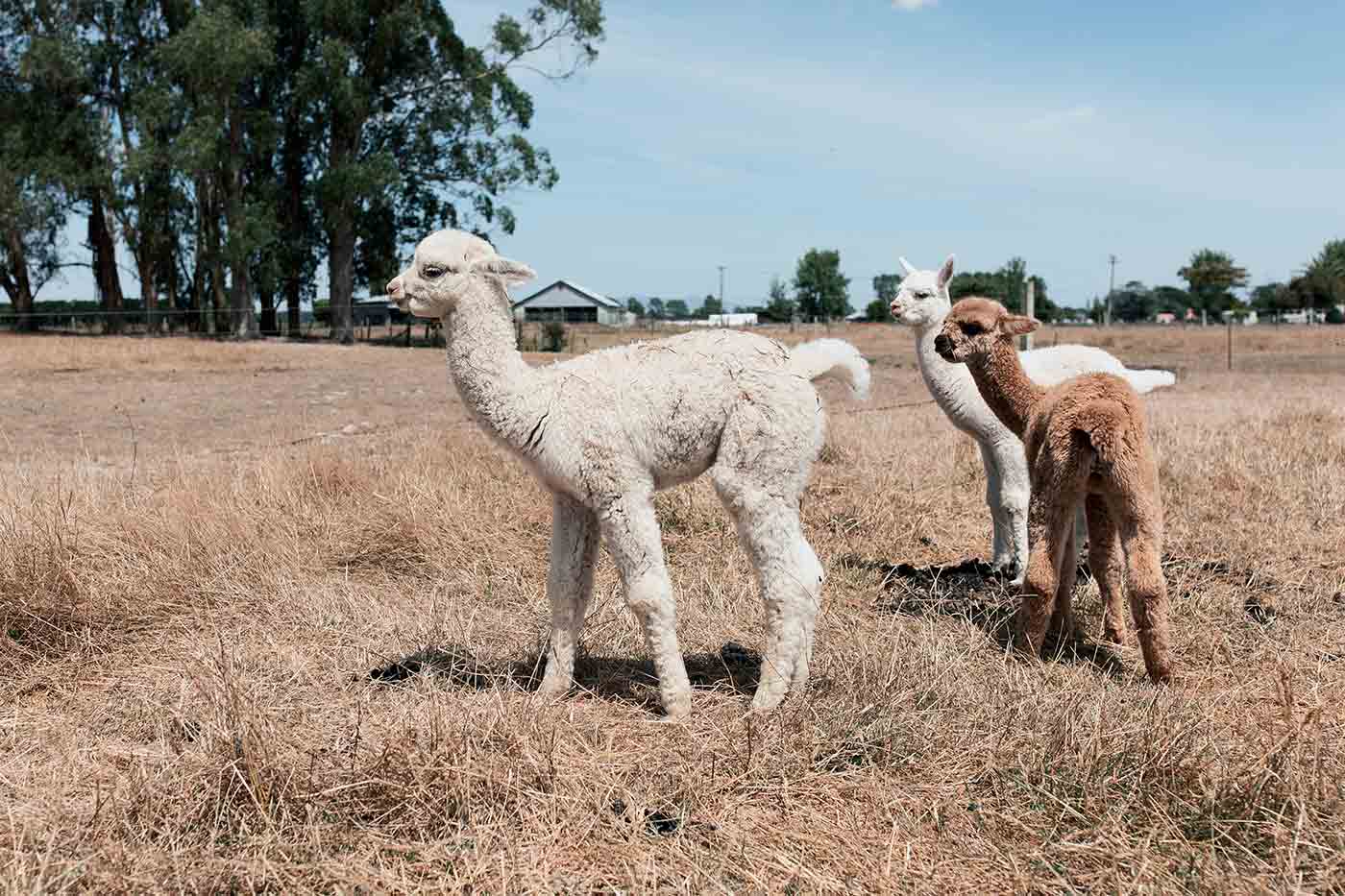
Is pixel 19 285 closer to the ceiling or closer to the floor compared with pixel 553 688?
closer to the ceiling

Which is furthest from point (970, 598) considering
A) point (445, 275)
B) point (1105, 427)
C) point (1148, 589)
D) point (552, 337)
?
point (552, 337)

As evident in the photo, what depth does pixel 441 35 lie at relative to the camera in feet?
115

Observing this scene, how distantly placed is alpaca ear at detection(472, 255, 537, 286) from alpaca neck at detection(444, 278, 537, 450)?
51 millimetres

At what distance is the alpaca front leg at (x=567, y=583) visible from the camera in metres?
4.61

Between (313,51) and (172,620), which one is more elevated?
(313,51)

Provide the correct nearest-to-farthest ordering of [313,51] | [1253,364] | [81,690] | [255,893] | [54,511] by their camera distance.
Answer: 1. [255,893]
2. [81,690]
3. [54,511]
4. [1253,364]
5. [313,51]

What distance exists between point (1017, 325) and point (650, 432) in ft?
8.22

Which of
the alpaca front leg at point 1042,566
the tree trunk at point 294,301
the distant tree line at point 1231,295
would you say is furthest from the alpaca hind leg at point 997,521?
the distant tree line at point 1231,295

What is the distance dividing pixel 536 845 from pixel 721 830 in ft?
2.02

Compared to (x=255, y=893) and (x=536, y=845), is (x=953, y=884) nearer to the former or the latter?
(x=536, y=845)

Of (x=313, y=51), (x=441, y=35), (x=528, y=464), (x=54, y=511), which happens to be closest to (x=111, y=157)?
(x=313, y=51)

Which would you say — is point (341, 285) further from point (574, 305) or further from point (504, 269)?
point (574, 305)

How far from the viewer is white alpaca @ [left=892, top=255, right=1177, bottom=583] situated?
7.15 metres

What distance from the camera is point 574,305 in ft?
269
